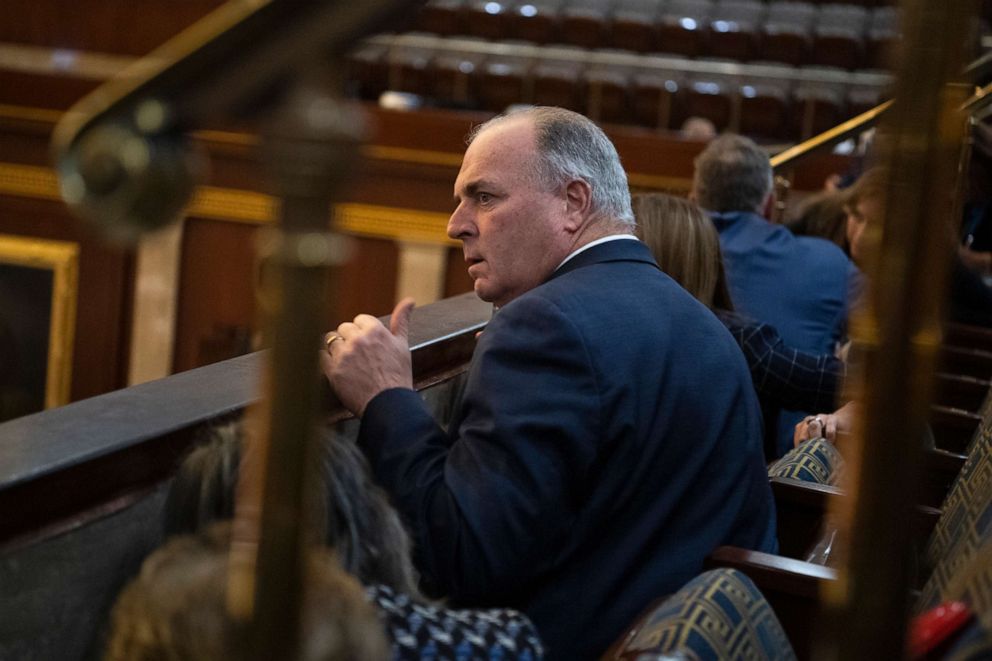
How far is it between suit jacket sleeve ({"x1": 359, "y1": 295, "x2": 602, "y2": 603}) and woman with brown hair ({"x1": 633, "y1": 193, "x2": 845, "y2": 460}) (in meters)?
0.88

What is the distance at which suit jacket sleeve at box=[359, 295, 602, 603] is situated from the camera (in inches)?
56.7

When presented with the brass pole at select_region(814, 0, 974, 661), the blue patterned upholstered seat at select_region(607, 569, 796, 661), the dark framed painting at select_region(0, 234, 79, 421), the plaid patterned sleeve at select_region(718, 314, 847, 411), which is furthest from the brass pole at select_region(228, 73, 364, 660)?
the dark framed painting at select_region(0, 234, 79, 421)

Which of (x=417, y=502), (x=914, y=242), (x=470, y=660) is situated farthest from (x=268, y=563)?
(x=417, y=502)

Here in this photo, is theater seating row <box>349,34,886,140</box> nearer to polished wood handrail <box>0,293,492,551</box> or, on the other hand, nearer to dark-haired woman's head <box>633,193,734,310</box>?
dark-haired woman's head <box>633,193,734,310</box>

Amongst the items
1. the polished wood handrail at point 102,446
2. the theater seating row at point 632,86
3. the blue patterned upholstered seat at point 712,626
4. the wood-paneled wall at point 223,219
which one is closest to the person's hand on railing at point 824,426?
the polished wood handrail at point 102,446

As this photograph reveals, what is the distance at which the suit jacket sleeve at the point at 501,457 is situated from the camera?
4.72 feet

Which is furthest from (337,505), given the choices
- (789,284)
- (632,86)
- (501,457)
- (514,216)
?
(632,86)

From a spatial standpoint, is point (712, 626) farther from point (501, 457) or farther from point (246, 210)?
point (246, 210)

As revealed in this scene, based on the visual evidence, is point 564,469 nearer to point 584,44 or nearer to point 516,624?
point 516,624

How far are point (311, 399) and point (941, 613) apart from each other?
0.66m

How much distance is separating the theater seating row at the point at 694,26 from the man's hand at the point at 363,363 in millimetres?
5125

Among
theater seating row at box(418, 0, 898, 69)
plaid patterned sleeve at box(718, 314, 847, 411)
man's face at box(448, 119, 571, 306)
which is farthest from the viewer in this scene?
theater seating row at box(418, 0, 898, 69)

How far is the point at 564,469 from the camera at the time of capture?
1480 millimetres

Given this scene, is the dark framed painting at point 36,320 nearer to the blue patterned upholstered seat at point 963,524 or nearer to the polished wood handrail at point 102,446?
the polished wood handrail at point 102,446
